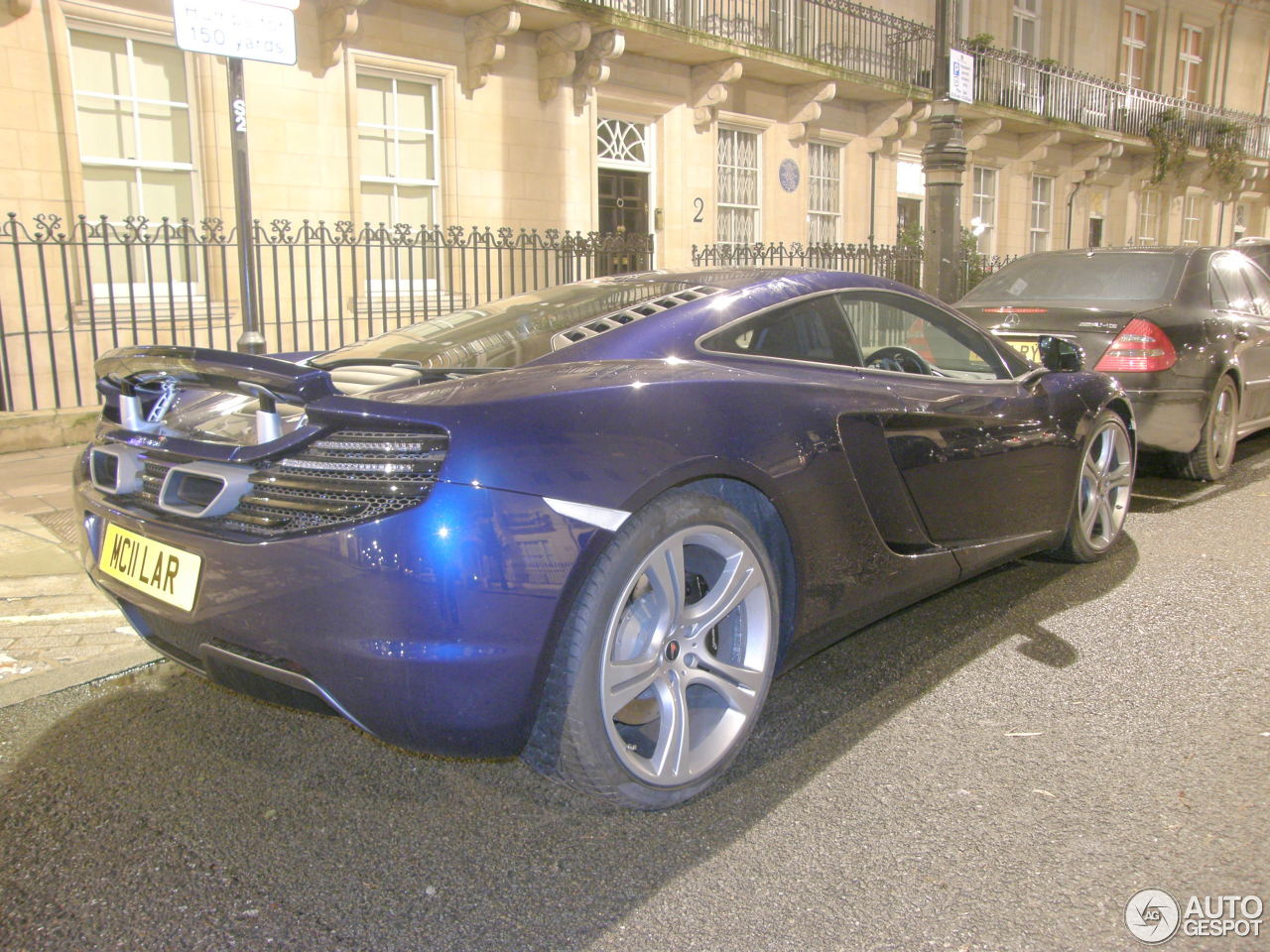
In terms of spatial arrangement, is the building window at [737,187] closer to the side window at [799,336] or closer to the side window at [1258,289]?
the side window at [1258,289]

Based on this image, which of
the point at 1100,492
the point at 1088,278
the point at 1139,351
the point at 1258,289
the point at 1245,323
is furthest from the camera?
the point at 1258,289

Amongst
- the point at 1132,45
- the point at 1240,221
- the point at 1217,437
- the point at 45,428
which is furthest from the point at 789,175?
the point at 1240,221

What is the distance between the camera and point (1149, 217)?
2622cm

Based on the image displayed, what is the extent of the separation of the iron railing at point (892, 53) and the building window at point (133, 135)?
523 cm

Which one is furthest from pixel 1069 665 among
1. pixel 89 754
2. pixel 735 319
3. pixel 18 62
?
pixel 18 62

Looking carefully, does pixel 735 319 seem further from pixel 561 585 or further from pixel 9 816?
pixel 9 816

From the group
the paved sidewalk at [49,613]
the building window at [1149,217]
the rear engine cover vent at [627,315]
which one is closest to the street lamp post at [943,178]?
the rear engine cover vent at [627,315]

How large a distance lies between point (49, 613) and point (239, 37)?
8.80 feet

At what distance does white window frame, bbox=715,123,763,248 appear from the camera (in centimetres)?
1535

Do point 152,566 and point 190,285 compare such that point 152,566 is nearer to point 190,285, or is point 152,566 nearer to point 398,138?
point 190,285

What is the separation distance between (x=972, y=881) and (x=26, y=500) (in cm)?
562

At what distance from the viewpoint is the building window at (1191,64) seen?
26.5m

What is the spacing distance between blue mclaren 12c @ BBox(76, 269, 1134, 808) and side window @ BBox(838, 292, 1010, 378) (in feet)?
0.20

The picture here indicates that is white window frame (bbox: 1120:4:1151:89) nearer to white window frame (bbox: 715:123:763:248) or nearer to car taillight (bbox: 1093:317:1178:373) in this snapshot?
white window frame (bbox: 715:123:763:248)
